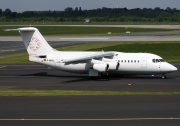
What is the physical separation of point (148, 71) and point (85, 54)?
6.35 metres

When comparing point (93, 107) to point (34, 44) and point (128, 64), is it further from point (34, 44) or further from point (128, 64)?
point (34, 44)

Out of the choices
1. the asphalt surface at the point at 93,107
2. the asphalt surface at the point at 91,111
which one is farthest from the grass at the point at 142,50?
the asphalt surface at the point at 91,111

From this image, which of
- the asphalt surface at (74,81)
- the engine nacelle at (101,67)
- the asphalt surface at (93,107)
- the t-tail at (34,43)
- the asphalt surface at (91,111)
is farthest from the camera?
the t-tail at (34,43)

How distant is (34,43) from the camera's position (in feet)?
143

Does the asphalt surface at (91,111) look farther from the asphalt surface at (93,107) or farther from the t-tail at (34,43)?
the t-tail at (34,43)

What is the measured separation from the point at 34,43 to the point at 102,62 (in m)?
7.10

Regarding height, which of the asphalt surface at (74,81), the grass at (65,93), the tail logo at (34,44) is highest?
the tail logo at (34,44)

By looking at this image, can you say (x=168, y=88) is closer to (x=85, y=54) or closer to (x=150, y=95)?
(x=150, y=95)

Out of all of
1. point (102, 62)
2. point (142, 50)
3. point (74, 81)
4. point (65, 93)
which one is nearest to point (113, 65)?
point (102, 62)

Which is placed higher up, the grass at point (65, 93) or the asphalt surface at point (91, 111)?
the asphalt surface at point (91, 111)

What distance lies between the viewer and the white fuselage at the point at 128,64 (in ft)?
134

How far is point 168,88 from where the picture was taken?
3441 cm

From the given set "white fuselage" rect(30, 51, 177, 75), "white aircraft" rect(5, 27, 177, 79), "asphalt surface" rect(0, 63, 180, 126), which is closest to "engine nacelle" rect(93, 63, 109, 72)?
"white aircraft" rect(5, 27, 177, 79)

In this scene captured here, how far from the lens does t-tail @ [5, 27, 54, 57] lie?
43.4 metres
